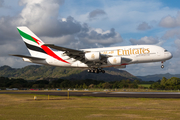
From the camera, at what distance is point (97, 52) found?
42.4 m

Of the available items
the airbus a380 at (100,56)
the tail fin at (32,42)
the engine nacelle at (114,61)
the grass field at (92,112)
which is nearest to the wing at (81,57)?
the airbus a380 at (100,56)

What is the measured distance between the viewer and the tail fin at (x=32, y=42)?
49906 mm

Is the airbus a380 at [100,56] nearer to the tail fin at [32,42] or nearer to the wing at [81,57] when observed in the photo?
the wing at [81,57]

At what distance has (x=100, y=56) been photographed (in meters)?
42.6

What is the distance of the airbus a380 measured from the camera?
139 feet

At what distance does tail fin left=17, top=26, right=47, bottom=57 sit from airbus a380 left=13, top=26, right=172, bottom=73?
103cm

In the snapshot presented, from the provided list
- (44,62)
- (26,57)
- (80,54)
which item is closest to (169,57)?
(80,54)

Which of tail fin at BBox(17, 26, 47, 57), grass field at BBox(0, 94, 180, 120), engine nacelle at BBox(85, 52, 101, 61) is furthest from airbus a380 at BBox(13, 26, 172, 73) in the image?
grass field at BBox(0, 94, 180, 120)

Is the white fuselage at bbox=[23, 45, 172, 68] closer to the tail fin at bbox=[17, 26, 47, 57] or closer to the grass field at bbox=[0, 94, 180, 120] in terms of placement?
the grass field at bbox=[0, 94, 180, 120]

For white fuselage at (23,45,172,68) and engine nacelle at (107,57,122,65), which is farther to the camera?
white fuselage at (23,45,172,68)

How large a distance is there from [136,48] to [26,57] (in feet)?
81.6

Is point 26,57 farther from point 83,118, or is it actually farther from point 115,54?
point 83,118

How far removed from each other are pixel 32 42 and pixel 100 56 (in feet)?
62.9

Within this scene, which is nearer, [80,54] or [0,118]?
[0,118]
